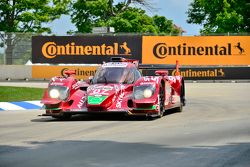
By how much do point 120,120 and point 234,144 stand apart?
4.93m

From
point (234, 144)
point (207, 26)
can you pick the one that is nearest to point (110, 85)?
point (234, 144)

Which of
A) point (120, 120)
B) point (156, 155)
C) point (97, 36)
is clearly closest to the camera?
point (156, 155)

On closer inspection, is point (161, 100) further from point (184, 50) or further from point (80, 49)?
point (80, 49)

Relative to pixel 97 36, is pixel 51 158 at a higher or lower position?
lower

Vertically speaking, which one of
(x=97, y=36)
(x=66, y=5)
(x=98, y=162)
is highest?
(x=66, y=5)

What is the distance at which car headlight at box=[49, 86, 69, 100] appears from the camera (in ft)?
49.3

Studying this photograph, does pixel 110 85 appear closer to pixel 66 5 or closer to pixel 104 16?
pixel 66 5

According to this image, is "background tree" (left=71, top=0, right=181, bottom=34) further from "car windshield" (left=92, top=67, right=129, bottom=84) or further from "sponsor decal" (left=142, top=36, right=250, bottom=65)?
"car windshield" (left=92, top=67, right=129, bottom=84)

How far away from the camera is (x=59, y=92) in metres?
15.1

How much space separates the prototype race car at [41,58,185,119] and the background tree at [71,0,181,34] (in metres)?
52.1

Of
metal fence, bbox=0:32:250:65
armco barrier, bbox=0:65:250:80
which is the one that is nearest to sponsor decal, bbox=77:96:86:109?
armco barrier, bbox=0:65:250:80

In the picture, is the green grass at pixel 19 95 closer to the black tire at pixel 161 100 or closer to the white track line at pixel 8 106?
the white track line at pixel 8 106

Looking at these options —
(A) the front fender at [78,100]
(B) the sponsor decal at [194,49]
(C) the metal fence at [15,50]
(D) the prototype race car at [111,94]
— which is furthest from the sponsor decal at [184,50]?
(A) the front fender at [78,100]

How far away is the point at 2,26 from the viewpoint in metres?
60.5
